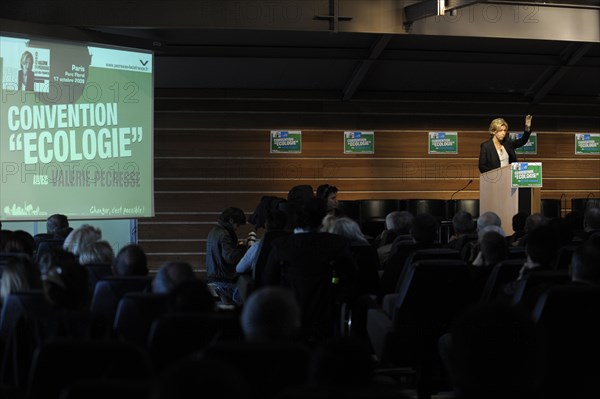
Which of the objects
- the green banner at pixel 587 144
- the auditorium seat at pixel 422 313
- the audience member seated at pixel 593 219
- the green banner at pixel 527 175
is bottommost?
the auditorium seat at pixel 422 313

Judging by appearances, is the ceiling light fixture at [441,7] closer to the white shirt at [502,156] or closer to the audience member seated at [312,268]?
the white shirt at [502,156]

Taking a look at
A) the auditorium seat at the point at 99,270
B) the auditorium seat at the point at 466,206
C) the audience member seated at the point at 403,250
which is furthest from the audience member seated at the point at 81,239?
the auditorium seat at the point at 466,206

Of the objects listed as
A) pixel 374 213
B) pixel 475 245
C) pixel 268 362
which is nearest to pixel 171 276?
pixel 268 362

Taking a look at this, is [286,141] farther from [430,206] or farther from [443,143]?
[443,143]

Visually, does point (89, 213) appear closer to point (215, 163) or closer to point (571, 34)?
point (215, 163)

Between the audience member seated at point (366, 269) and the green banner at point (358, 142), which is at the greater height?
the green banner at point (358, 142)

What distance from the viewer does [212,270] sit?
10234 mm

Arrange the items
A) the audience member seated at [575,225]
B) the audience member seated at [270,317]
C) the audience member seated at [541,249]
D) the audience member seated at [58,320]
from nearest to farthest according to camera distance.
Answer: the audience member seated at [270,317] → the audience member seated at [58,320] → the audience member seated at [541,249] → the audience member seated at [575,225]

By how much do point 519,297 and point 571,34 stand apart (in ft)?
28.9

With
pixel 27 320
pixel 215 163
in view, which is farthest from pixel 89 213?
pixel 27 320

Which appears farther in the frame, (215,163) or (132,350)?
(215,163)

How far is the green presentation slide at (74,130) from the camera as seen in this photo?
34.9 ft

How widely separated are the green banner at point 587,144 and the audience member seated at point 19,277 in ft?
41.1

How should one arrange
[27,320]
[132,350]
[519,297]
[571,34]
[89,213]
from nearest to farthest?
[132,350]
[27,320]
[519,297]
[89,213]
[571,34]
